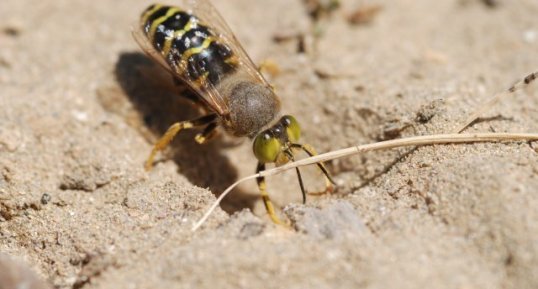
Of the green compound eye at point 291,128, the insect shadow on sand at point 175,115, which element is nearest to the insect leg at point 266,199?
the green compound eye at point 291,128

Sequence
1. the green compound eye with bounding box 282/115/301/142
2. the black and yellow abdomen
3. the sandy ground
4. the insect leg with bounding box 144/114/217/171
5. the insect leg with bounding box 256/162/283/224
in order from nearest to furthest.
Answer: the sandy ground < the insect leg with bounding box 256/162/283/224 < the green compound eye with bounding box 282/115/301/142 < the insect leg with bounding box 144/114/217/171 < the black and yellow abdomen

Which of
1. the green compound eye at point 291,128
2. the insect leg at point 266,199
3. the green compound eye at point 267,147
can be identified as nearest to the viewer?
the insect leg at point 266,199

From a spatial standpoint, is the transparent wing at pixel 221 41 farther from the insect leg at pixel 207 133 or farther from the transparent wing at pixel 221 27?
the insect leg at pixel 207 133

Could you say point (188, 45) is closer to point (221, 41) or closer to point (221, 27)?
point (221, 41)

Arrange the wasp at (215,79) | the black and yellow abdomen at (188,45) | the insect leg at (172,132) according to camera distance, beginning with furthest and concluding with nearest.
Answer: the black and yellow abdomen at (188,45)
the insect leg at (172,132)
the wasp at (215,79)

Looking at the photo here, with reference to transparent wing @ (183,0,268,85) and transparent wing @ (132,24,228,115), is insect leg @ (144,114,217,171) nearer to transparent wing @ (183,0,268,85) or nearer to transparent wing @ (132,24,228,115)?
transparent wing @ (132,24,228,115)

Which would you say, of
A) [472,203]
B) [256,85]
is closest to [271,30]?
[256,85]

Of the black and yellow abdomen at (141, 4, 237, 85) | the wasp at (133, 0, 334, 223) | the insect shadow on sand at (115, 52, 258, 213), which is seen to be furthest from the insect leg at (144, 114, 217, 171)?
the black and yellow abdomen at (141, 4, 237, 85)
